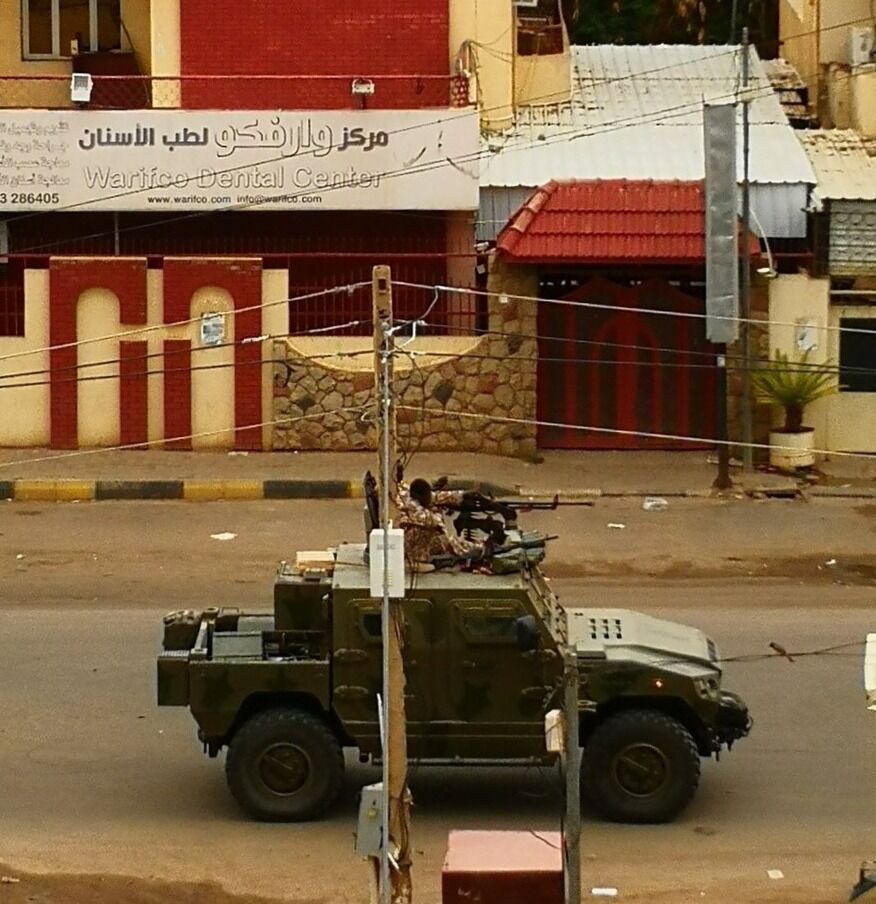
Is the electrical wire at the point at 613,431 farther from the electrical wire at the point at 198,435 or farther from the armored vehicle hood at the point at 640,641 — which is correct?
the armored vehicle hood at the point at 640,641

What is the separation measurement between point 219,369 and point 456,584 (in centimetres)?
1456

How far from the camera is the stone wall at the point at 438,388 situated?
26344mm

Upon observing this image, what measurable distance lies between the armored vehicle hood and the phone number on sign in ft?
50.4

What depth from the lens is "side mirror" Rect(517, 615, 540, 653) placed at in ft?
40.1

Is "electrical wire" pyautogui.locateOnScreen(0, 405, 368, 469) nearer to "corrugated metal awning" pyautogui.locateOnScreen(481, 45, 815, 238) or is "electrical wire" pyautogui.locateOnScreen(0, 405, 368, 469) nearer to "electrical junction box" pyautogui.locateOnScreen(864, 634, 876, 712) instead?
"corrugated metal awning" pyautogui.locateOnScreen(481, 45, 815, 238)

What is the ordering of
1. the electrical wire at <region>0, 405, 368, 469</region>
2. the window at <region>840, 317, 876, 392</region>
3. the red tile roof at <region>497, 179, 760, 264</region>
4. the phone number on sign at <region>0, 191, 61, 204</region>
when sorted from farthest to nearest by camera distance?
the phone number on sign at <region>0, 191, 61, 204</region> → the window at <region>840, 317, 876, 392</region> → the electrical wire at <region>0, 405, 368, 469</region> → the red tile roof at <region>497, 179, 760, 264</region>

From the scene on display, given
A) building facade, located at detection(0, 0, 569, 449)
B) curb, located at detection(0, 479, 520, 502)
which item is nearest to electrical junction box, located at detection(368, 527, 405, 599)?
curb, located at detection(0, 479, 520, 502)

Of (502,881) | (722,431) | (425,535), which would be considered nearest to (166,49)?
(722,431)

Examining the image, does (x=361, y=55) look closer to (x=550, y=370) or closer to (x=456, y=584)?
(x=550, y=370)

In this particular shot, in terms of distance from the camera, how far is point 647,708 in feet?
41.3

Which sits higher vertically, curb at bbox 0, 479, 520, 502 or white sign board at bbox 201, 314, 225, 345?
white sign board at bbox 201, 314, 225, 345

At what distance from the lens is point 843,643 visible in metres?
17.3

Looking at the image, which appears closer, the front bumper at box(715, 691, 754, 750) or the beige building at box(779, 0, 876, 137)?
the front bumper at box(715, 691, 754, 750)

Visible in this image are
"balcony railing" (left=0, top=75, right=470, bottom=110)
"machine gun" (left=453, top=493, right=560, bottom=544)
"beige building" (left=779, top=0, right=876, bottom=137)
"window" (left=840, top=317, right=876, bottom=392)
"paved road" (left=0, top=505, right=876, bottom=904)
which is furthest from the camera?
"beige building" (left=779, top=0, right=876, bottom=137)
